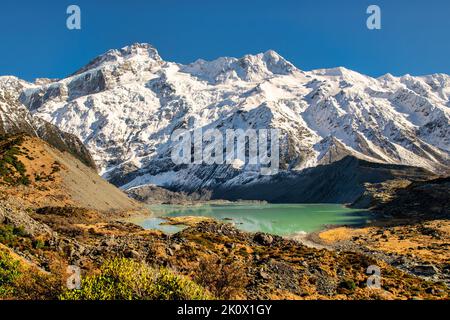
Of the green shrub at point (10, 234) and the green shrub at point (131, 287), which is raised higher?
the green shrub at point (10, 234)

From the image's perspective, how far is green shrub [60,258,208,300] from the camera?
24.8 metres

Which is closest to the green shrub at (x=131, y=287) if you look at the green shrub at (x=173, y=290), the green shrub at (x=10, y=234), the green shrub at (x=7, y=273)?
the green shrub at (x=173, y=290)

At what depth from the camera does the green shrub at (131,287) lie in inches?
976

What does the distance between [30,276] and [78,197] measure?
104508 millimetres

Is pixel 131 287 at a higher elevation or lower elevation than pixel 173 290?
higher

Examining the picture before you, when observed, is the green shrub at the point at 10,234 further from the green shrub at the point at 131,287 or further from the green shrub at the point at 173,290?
the green shrub at the point at 173,290

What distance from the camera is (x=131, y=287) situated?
25.1 metres
